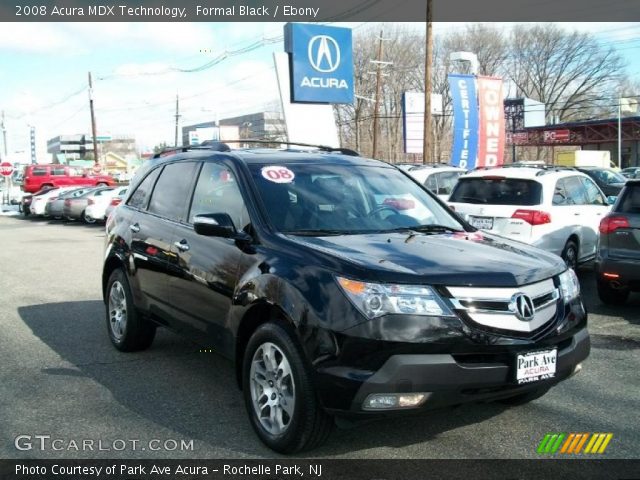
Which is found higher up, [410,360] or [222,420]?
[410,360]

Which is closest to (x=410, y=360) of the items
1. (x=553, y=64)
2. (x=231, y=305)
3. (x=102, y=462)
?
(x=231, y=305)

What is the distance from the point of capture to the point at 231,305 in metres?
4.18

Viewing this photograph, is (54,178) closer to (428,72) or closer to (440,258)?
(428,72)

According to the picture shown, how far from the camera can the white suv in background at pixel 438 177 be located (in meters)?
14.2

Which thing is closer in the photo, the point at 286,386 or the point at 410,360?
the point at 410,360

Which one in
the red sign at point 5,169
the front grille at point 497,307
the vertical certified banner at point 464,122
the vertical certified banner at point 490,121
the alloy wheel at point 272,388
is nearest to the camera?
the front grille at point 497,307

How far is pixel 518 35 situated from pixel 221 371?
7003 cm

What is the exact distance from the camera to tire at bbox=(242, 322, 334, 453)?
11.6 ft

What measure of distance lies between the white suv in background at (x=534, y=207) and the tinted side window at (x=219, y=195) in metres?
4.84

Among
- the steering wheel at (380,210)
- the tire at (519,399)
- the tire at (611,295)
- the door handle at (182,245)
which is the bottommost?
the tire at (519,399)

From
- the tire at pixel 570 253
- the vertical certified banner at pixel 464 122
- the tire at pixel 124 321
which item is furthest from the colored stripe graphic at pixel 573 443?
the vertical certified banner at pixel 464 122

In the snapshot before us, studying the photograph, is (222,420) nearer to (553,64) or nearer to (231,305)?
(231,305)

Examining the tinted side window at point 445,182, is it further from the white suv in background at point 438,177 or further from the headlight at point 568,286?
the headlight at point 568,286

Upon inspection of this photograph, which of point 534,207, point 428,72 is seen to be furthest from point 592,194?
point 428,72
